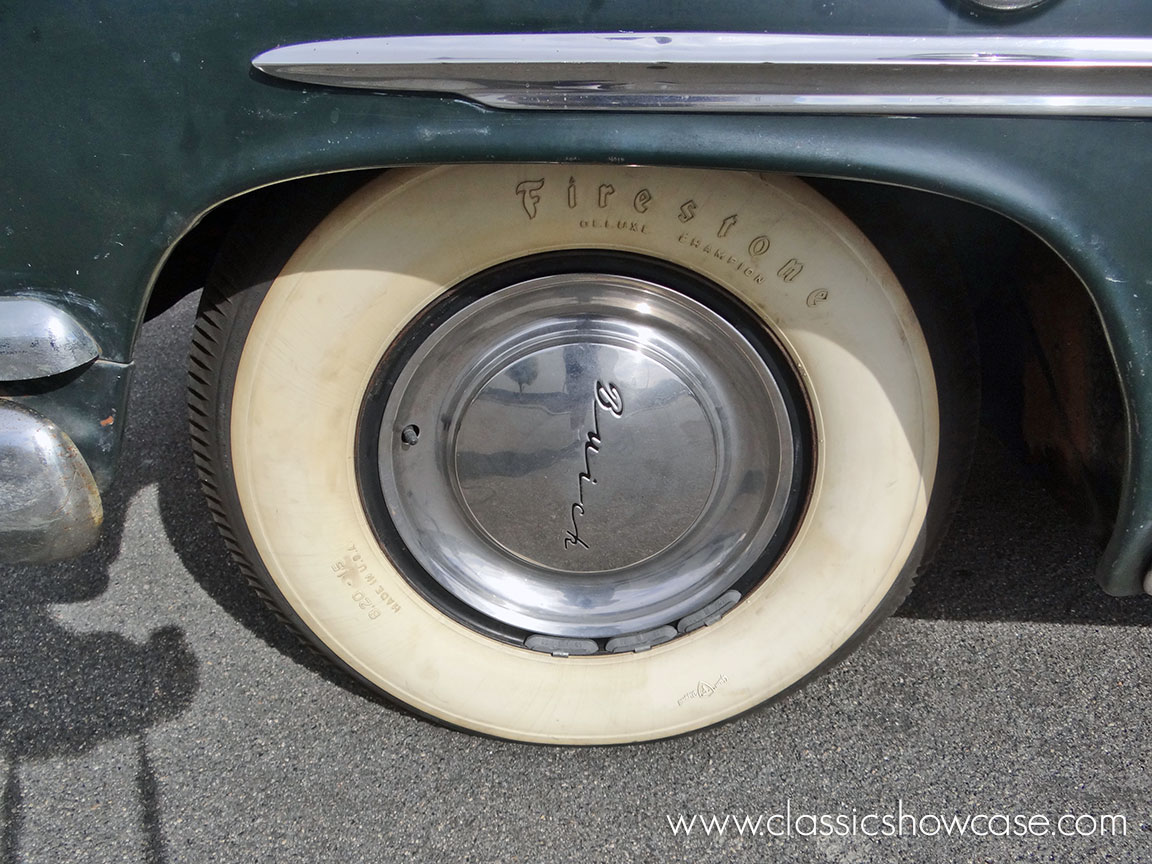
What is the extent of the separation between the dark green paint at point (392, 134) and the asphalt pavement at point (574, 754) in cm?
73

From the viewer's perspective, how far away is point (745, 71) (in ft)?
2.85

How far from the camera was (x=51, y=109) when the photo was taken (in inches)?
35.4

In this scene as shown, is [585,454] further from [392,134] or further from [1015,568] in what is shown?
[1015,568]

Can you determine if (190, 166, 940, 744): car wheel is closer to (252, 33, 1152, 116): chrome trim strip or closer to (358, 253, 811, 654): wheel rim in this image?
(358, 253, 811, 654): wheel rim

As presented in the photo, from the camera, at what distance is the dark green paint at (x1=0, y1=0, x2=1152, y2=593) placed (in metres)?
0.86

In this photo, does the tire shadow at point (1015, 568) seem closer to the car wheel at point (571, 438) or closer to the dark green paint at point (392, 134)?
the car wheel at point (571, 438)

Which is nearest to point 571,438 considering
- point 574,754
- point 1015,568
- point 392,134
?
point 392,134

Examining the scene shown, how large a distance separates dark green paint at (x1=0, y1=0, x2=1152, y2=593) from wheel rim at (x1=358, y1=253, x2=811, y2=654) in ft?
0.88

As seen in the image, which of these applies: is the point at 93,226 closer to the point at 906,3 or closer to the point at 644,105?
the point at 644,105

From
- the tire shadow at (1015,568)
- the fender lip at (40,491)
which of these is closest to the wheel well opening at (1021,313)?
the tire shadow at (1015,568)

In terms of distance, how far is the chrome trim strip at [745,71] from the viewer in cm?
84

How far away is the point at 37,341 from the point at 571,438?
0.67 m

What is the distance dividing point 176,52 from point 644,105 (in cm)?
49

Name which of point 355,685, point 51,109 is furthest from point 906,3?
point 355,685
